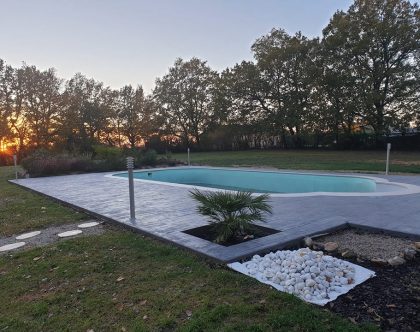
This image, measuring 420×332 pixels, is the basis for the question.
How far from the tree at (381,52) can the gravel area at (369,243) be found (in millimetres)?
20035

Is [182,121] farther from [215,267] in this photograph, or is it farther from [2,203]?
[215,267]

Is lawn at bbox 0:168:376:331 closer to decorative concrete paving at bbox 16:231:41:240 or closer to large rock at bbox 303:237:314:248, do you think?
decorative concrete paving at bbox 16:231:41:240

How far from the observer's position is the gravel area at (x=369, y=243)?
3.54 meters

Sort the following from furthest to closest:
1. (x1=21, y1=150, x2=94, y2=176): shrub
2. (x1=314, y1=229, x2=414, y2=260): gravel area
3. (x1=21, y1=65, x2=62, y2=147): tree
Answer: (x1=21, y1=65, x2=62, y2=147): tree, (x1=21, y1=150, x2=94, y2=176): shrub, (x1=314, y1=229, x2=414, y2=260): gravel area

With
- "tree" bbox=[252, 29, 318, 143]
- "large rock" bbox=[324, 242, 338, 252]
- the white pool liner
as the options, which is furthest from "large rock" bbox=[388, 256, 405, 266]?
"tree" bbox=[252, 29, 318, 143]

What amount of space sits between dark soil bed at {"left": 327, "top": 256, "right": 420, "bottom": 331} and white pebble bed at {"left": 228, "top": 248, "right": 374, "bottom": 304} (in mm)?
95

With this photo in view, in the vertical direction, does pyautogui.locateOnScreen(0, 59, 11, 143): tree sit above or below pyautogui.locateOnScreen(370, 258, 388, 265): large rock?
above

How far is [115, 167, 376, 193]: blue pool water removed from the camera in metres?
9.90

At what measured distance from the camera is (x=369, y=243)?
388 cm

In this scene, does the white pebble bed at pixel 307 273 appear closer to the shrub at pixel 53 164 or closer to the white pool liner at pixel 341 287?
the white pool liner at pixel 341 287

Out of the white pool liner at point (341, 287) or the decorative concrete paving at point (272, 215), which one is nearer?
the white pool liner at point (341, 287)

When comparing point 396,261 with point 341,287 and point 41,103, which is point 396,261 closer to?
point 341,287

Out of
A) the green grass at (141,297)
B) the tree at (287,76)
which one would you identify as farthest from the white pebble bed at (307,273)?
the tree at (287,76)

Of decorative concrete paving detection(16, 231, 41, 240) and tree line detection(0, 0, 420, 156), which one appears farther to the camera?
tree line detection(0, 0, 420, 156)
